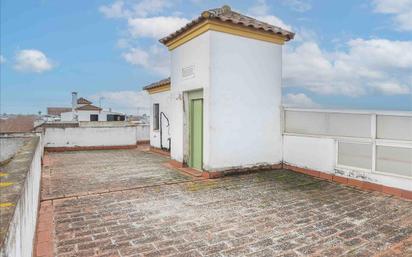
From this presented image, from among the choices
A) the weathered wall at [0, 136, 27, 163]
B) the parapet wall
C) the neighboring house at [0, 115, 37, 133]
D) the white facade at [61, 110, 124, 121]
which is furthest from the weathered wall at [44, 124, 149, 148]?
the white facade at [61, 110, 124, 121]

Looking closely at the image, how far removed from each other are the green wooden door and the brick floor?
119 cm

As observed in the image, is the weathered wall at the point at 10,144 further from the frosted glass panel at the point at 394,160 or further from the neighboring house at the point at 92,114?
the neighboring house at the point at 92,114

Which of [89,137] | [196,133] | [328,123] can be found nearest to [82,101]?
[89,137]

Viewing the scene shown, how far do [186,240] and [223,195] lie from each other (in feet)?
6.91

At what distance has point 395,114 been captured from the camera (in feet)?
18.8

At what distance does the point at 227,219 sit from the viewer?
14.2ft

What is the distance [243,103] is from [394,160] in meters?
3.59

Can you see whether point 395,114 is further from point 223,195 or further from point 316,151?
point 223,195

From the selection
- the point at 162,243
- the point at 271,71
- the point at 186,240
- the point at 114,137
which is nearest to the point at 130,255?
the point at 162,243

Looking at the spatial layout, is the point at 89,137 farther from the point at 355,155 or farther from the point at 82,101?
the point at 82,101

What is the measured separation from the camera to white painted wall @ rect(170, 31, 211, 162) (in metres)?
7.14

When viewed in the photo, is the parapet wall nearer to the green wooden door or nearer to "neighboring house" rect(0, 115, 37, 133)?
"neighboring house" rect(0, 115, 37, 133)

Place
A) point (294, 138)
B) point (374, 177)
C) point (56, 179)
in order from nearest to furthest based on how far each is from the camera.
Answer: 1. point (374, 177)
2. point (56, 179)
3. point (294, 138)

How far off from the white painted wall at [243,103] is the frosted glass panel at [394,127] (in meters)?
2.75
